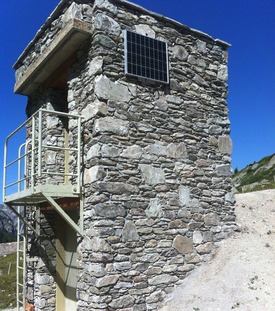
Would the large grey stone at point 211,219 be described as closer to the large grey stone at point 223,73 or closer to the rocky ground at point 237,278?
the rocky ground at point 237,278

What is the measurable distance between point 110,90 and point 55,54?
→ 1.68 m

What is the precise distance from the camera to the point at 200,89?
8000 mm

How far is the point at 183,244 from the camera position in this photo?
7.08 m

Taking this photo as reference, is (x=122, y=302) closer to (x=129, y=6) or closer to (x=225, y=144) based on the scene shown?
(x=225, y=144)

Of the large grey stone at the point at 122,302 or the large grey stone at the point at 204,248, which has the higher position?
the large grey stone at the point at 204,248

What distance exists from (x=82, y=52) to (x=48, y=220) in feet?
13.1

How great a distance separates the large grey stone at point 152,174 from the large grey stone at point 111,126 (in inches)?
29.7

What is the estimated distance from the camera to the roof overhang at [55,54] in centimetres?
650

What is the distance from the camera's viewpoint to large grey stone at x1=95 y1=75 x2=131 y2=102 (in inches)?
250

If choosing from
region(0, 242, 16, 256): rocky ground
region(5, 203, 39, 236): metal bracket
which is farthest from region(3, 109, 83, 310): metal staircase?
region(0, 242, 16, 256): rocky ground

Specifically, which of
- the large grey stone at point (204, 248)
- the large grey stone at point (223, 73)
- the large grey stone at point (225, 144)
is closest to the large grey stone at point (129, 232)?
the large grey stone at point (204, 248)

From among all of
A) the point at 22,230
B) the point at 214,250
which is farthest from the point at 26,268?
the point at 214,250

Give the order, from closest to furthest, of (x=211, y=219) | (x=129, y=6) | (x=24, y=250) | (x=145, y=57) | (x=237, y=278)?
(x=237, y=278)
(x=129, y=6)
(x=145, y=57)
(x=211, y=219)
(x=24, y=250)

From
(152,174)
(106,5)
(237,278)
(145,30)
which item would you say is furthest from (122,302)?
(106,5)
